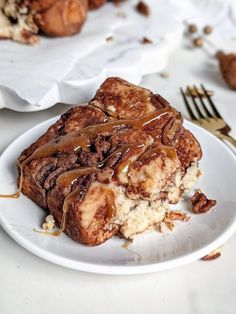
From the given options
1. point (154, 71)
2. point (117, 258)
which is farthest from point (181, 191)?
point (154, 71)

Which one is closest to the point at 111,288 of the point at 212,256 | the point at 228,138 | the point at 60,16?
the point at 212,256

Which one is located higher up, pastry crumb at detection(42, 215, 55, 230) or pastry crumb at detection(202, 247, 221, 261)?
pastry crumb at detection(42, 215, 55, 230)

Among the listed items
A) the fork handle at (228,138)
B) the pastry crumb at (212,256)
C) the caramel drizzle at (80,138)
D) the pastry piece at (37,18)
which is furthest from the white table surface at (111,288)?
the pastry piece at (37,18)

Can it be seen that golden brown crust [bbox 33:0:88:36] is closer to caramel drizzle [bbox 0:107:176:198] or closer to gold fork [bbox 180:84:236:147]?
gold fork [bbox 180:84:236:147]

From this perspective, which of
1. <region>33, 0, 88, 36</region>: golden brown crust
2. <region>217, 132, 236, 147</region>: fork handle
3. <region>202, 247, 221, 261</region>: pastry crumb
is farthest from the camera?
<region>33, 0, 88, 36</region>: golden brown crust

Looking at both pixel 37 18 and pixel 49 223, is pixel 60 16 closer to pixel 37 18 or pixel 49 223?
pixel 37 18

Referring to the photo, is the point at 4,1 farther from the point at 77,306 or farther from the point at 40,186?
the point at 77,306

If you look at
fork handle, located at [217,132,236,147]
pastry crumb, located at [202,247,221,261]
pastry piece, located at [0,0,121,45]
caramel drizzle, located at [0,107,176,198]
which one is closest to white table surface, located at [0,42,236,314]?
pastry crumb, located at [202,247,221,261]
